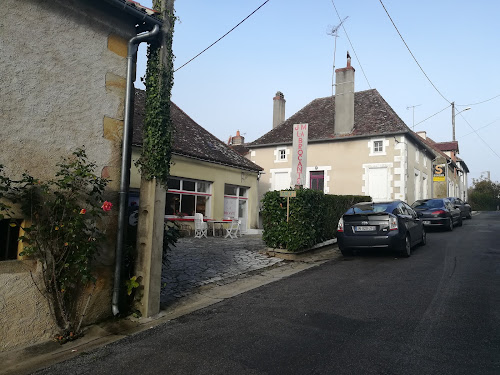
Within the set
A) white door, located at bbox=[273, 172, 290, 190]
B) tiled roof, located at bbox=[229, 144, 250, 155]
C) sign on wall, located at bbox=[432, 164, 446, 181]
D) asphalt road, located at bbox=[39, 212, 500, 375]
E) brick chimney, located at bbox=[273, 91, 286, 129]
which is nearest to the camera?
asphalt road, located at bbox=[39, 212, 500, 375]

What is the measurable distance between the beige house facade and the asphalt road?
14073mm

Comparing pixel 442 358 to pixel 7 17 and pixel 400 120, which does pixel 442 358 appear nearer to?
pixel 7 17

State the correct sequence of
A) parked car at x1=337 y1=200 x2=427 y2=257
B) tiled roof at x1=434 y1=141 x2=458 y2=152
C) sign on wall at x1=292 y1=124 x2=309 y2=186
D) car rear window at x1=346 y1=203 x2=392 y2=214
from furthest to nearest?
tiled roof at x1=434 y1=141 x2=458 y2=152 < sign on wall at x1=292 y1=124 x2=309 y2=186 < car rear window at x1=346 y1=203 x2=392 y2=214 < parked car at x1=337 y1=200 x2=427 y2=257

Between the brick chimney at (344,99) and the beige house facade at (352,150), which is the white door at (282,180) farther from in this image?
the brick chimney at (344,99)

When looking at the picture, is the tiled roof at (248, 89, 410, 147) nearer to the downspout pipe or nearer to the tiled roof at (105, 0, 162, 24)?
the tiled roof at (105, 0, 162, 24)

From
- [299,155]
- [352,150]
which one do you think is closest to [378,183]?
[352,150]

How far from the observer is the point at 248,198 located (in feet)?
61.1

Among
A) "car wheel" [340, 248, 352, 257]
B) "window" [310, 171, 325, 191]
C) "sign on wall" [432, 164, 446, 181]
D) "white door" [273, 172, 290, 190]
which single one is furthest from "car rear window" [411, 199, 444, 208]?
"sign on wall" [432, 164, 446, 181]

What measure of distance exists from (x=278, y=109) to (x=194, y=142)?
535 inches

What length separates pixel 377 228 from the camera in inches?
361

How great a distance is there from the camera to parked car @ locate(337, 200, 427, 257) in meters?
9.06

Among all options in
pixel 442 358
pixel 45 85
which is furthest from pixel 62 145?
pixel 442 358

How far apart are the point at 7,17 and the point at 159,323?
163 inches

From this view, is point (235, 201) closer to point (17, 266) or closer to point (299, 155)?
point (299, 155)
